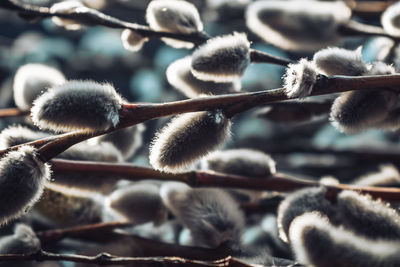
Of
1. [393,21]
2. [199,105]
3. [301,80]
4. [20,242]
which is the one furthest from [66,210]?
[393,21]

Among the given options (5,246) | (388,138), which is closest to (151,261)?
(5,246)

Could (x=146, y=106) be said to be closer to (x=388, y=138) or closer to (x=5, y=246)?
(x=5, y=246)

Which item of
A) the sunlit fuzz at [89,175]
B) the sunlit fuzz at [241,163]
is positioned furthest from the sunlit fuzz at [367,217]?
the sunlit fuzz at [89,175]

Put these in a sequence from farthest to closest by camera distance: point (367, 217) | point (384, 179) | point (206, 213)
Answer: point (384, 179) < point (206, 213) < point (367, 217)

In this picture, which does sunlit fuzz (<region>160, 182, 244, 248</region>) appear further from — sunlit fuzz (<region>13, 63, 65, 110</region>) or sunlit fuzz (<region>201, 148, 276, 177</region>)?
sunlit fuzz (<region>13, 63, 65, 110</region>)

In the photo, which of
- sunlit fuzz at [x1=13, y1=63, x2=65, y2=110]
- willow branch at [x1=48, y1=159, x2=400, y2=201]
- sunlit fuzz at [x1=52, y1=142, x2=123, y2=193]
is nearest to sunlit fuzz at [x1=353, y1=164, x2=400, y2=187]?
willow branch at [x1=48, y1=159, x2=400, y2=201]

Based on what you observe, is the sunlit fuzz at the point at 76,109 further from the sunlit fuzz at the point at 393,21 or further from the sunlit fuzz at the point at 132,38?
the sunlit fuzz at the point at 393,21

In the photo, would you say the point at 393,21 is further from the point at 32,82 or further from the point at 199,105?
the point at 32,82
